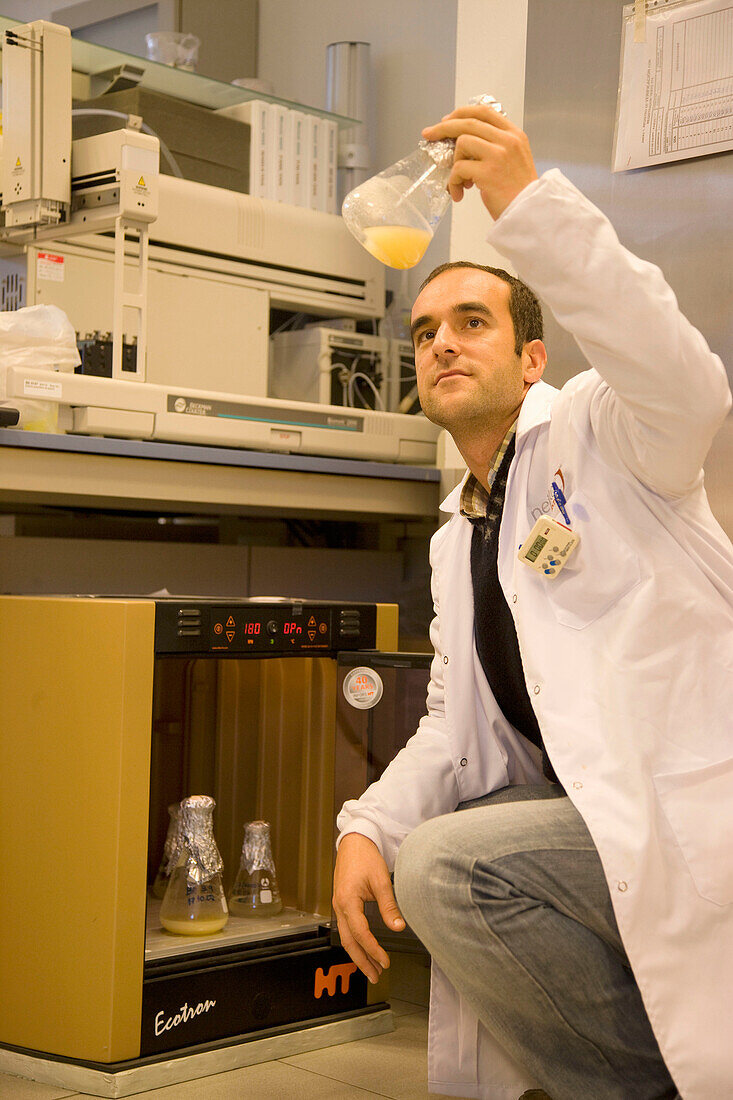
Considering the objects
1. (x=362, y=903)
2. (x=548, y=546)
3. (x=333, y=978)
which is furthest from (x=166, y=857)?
(x=548, y=546)

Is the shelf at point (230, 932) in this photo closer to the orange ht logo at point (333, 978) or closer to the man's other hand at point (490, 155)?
the orange ht logo at point (333, 978)

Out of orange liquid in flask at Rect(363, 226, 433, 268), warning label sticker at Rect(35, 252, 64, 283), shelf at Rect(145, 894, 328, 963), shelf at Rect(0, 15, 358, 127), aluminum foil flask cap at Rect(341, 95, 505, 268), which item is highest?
shelf at Rect(0, 15, 358, 127)

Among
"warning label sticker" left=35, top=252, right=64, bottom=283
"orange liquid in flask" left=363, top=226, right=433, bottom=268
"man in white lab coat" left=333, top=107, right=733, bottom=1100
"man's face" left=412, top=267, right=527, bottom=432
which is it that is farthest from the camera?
"warning label sticker" left=35, top=252, right=64, bottom=283

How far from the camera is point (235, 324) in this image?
247cm

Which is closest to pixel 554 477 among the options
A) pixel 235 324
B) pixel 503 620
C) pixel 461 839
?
pixel 503 620

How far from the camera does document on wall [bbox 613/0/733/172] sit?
6.35 feet

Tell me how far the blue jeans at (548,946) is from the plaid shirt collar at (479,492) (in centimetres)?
44

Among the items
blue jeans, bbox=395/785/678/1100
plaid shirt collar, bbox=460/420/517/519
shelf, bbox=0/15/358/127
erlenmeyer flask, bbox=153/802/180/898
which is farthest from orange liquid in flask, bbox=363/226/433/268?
shelf, bbox=0/15/358/127

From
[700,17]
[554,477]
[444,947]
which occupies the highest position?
[700,17]

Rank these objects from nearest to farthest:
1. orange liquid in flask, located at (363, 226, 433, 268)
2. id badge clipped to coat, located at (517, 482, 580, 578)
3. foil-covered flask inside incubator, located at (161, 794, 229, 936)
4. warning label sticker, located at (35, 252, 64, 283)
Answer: id badge clipped to coat, located at (517, 482, 580, 578) < orange liquid in flask, located at (363, 226, 433, 268) < foil-covered flask inside incubator, located at (161, 794, 229, 936) < warning label sticker, located at (35, 252, 64, 283)

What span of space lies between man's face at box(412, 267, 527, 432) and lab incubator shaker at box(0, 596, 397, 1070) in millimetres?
450

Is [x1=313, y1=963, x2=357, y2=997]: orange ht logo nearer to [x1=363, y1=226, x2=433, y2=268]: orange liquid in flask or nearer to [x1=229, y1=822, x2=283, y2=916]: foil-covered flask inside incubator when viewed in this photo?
[x1=229, y1=822, x2=283, y2=916]: foil-covered flask inside incubator

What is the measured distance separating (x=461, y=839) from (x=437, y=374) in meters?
0.59

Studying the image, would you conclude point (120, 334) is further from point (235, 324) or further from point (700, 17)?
point (700, 17)
